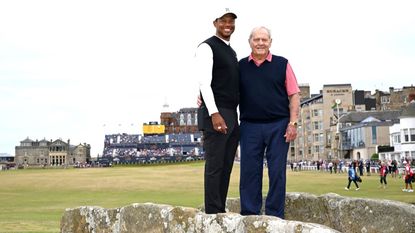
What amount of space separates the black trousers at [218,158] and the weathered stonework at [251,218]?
341 millimetres

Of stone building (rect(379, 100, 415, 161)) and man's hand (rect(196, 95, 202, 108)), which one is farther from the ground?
stone building (rect(379, 100, 415, 161))

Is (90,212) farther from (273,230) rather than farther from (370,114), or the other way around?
(370,114)

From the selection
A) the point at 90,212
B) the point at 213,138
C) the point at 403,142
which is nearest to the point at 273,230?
the point at 213,138

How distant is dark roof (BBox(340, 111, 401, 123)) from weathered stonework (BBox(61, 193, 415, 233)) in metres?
119

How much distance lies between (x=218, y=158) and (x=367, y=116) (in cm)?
12921

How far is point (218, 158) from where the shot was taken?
7.94 meters

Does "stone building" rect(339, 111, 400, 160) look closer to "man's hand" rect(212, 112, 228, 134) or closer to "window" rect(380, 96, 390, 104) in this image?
"window" rect(380, 96, 390, 104)

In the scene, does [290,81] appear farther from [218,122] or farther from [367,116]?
[367,116]

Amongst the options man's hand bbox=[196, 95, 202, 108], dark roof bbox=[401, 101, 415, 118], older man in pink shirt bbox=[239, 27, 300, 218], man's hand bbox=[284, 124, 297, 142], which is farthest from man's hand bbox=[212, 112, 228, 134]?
dark roof bbox=[401, 101, 415, 118]

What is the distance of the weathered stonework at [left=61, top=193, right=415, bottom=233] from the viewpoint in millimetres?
6328

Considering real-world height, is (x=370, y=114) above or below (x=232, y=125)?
above

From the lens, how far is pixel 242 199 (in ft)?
27.9

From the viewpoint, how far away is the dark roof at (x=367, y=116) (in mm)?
125275

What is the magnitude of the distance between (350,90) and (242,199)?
489 feet
